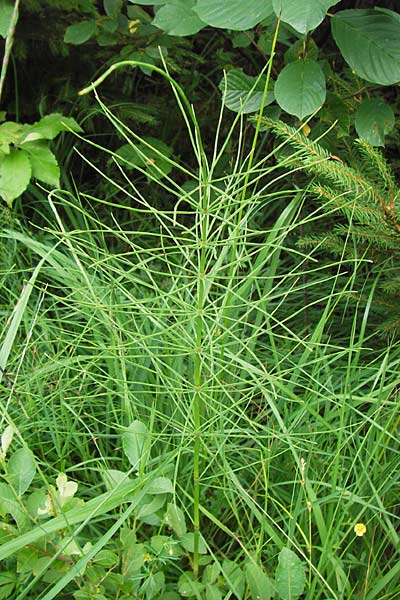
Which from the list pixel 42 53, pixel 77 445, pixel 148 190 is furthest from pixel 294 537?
pixel 42 53

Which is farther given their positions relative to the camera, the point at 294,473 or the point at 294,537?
the point at 294,473

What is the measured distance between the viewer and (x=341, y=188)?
5.54 ft

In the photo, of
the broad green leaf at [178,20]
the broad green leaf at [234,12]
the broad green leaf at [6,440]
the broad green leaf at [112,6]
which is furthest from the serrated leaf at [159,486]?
the broad green leaf at [112,6]

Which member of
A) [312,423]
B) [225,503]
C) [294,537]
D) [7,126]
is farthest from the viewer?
[7,126]

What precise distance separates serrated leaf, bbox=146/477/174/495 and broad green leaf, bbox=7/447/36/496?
18 cm

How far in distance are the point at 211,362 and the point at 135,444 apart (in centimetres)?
22

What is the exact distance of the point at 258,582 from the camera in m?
1.20

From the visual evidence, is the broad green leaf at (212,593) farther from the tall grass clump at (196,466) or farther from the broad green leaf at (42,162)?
the broad green leaf at (42,162)

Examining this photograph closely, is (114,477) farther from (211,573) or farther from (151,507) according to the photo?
(211,573)

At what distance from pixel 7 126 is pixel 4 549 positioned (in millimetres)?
1269

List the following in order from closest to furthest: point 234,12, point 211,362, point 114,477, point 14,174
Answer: point 211,362 → point 114,477 → point 234,12 → point 14,174

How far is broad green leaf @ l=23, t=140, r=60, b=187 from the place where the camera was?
193cm

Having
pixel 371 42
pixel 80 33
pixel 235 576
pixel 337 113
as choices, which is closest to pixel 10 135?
pixel 80 33

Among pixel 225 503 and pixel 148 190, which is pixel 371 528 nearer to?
pixel 225 503
